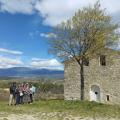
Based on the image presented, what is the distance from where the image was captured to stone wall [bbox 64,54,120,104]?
105 feet

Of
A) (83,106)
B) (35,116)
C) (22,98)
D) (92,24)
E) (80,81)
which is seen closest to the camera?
(35,116)

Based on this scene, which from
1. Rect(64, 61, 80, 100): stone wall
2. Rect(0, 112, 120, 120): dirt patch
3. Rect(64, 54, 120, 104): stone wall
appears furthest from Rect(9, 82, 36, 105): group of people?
Rect(64, 61, 80, 100): stone wall

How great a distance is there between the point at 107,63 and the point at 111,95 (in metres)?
3.63

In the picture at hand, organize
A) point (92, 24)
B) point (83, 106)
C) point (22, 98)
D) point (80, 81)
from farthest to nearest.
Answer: point (80, 81)
point (92, 24)
point (22, 98)
point (83, 106)

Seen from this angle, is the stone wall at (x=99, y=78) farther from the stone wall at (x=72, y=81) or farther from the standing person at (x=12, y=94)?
the standing person at (x=12, y=94)

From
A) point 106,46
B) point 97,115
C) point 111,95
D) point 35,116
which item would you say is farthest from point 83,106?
point 111,95

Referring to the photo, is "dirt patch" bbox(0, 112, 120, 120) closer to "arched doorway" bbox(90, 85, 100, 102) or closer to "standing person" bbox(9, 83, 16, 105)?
"standing person" bbox(9, 83, 16, 105)

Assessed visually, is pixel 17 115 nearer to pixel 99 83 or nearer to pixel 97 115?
pixel 97 115

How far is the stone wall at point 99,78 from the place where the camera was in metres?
32.1

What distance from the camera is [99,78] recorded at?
33656 millimetres

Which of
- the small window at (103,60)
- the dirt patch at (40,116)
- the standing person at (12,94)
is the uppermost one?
the small window at (103,60)

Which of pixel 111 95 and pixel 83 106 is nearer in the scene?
pixel 83 106

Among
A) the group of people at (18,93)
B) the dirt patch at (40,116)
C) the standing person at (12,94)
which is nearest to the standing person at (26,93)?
the group of people at (18,93)

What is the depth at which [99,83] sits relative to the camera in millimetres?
33625
